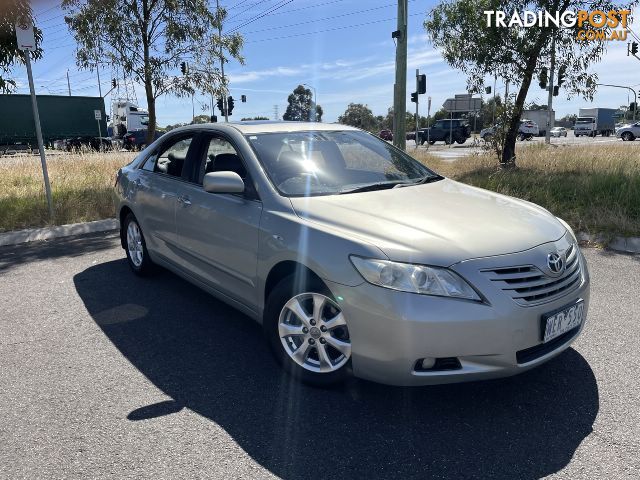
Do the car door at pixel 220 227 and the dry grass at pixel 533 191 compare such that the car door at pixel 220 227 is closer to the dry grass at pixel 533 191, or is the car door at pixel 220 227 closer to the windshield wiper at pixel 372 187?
the windshield wiper at pixel 372 187

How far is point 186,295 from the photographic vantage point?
193 inches

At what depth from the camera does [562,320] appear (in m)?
2.84

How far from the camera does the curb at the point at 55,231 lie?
730cm

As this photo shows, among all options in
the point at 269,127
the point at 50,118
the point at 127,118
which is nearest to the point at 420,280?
the point at 269,127

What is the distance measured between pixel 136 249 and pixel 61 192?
16.7 ft

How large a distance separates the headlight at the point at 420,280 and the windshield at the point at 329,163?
1.00m

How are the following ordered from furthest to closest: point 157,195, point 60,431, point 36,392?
point 157,195 → point 36,392 → point 60,431

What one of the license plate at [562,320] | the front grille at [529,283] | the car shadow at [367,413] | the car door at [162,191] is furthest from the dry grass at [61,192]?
the license plate at [562,320]

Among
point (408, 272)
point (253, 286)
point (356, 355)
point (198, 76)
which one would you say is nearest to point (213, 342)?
point (253, 286)

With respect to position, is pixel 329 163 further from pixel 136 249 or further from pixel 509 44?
pixel 509 44

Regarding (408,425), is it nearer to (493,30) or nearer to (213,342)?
(213,342)

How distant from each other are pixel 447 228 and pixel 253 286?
4.29 feet

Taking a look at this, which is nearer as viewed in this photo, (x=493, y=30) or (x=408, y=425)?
(x=408, y=425)

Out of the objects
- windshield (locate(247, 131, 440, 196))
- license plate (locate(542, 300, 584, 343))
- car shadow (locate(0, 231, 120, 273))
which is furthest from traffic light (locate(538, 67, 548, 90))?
license plate (locate(542, 300, 584, 343))
